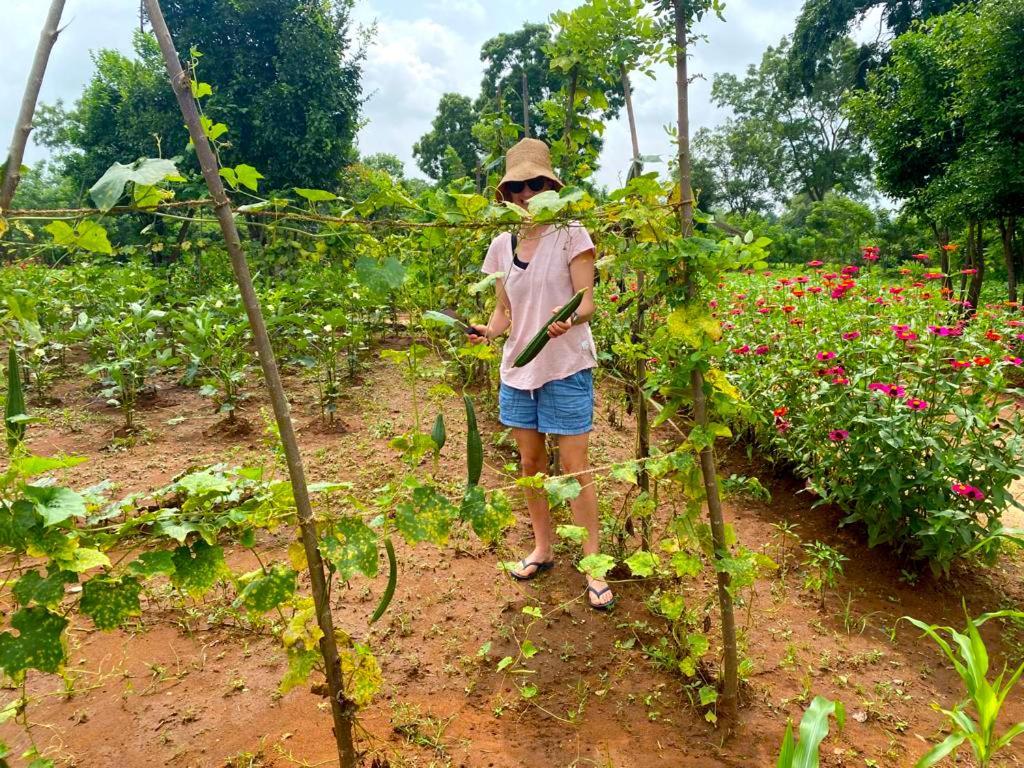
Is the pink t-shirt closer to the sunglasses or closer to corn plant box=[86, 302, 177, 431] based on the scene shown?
the sunglasses

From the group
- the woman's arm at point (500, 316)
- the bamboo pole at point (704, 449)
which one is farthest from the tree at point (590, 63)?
the woman's arm at point (500, 316)

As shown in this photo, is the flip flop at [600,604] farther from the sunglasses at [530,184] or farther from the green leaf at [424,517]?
the sunglasses at [530,184]

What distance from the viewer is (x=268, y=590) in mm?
1062

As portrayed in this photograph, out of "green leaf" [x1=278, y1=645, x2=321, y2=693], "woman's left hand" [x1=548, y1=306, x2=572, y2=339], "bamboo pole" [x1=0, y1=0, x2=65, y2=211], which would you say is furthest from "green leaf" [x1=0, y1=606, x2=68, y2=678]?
"woman's left hand" [x1=548, y1=306, x2=572, y2=339]

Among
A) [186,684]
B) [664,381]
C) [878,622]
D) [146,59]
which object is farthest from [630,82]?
[146,59]

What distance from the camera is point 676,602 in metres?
1.55

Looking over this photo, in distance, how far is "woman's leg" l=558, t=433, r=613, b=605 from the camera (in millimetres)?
1939

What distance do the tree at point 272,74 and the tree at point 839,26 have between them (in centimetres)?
1326

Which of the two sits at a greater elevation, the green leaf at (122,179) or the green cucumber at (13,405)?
the green leaf at (122,179)

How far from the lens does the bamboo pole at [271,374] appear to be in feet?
3.13

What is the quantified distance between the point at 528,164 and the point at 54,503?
162 centimetres

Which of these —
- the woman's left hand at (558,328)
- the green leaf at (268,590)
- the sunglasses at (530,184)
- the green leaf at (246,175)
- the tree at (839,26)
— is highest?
the tree at (839,26)

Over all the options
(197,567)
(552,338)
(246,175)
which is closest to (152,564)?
(197,567)

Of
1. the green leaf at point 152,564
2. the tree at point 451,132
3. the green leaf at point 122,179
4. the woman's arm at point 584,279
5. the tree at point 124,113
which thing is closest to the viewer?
the green leaf at point 122,179
